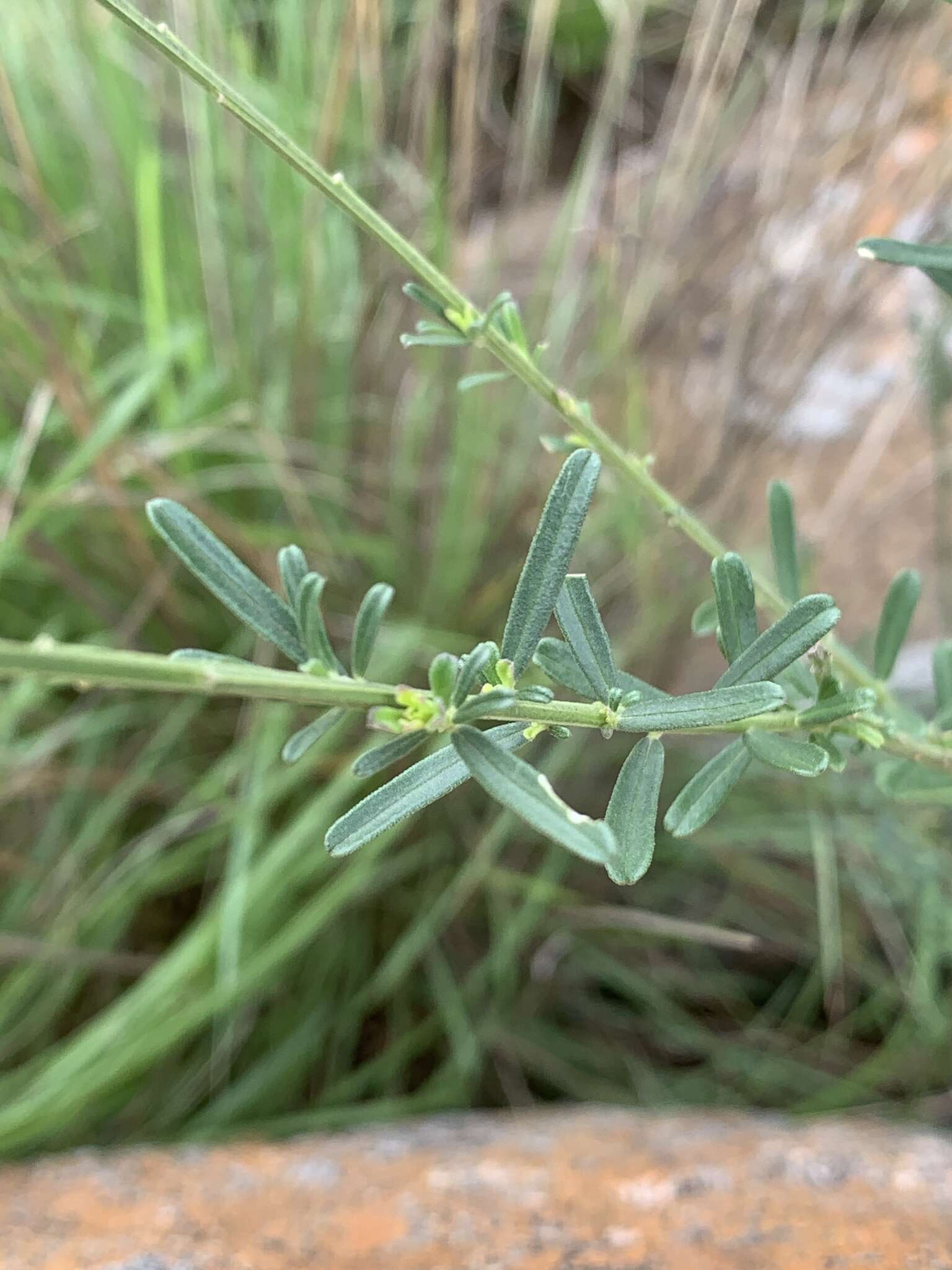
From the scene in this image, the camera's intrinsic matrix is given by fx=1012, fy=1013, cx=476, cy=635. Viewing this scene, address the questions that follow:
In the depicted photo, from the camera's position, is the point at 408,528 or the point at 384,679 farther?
the point at 408,528

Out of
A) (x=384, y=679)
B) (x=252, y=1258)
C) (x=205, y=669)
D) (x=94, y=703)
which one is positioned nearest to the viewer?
(x=205, y=669)

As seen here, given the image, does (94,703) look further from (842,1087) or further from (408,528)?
(842,1087)

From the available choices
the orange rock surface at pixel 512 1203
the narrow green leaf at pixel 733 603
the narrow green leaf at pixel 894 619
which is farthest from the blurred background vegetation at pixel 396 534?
the narrow green leaf at pixel 733 603

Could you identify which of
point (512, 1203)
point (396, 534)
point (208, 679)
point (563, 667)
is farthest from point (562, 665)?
point (396, 534)

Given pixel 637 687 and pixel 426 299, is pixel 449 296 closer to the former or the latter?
pixel 426 299

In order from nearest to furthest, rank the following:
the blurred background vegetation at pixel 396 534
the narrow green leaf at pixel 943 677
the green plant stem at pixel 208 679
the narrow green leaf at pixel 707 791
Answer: the green plant stem at pixel 208 679 < the narrow green leaf at pixel 707 791 < the narrow green leaf at pixel 943 677 < the blurred background vegetation at pixel 396 534

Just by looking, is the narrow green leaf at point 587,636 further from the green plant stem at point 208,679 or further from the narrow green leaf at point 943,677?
the narrow green leaf at point 943,677

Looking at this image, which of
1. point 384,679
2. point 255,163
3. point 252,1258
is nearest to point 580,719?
point 252,1258
